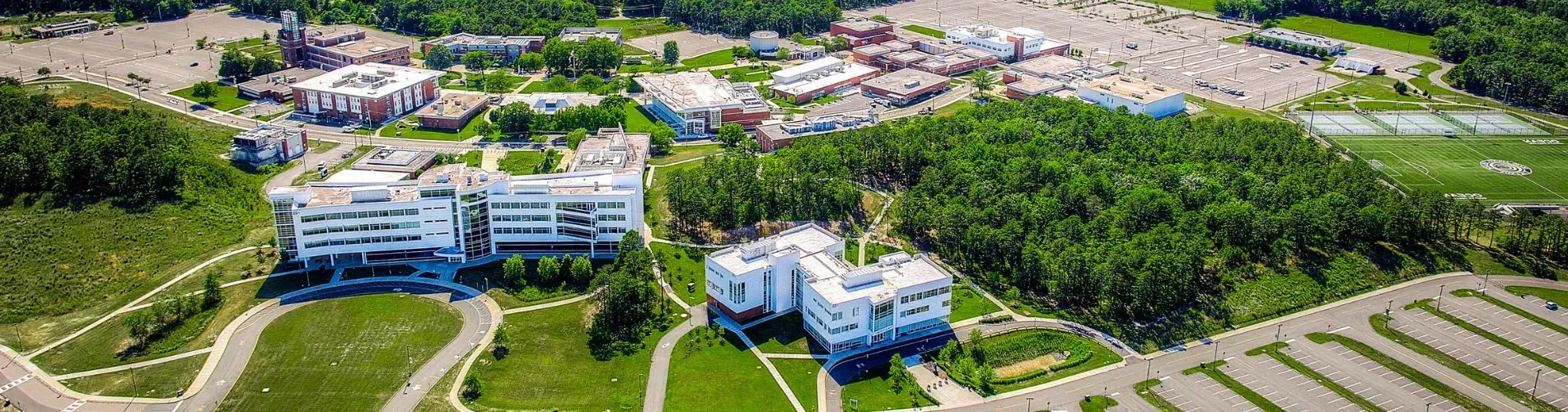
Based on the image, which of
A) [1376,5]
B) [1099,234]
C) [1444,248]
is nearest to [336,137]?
[1099,234]

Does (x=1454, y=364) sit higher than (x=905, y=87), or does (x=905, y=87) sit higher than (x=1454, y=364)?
(x=905, y=87)

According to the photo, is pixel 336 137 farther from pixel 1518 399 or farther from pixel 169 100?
pixel 1518 399

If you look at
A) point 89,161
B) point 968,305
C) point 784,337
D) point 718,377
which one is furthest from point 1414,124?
point 89,161

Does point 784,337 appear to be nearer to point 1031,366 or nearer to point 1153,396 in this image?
point 1031,366

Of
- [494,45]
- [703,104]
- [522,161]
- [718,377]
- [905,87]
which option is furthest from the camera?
[494,45]

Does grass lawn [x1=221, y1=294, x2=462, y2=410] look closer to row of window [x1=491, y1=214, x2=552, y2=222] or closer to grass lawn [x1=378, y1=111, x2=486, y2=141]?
row of window [x1=491, y1=214, x2=552, y2=222]

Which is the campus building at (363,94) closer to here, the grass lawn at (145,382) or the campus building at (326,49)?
the campus building at (326,49)
